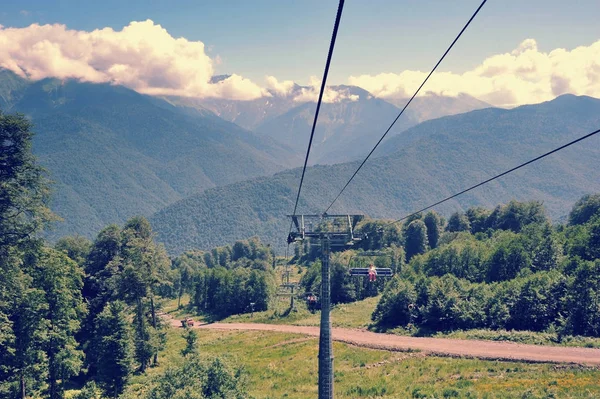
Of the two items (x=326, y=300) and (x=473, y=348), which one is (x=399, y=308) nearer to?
(x=473, y=348)

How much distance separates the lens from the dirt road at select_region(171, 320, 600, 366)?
40.0 meters

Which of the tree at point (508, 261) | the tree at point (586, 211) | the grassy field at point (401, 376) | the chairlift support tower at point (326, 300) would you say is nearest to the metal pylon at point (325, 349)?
the chairlift support tower at point (326, 300)

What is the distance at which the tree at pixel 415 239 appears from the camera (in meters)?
120

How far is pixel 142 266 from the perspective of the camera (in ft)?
172

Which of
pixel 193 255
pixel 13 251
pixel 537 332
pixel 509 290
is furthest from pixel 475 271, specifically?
pixel 193 255

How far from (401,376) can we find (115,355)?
2620cm

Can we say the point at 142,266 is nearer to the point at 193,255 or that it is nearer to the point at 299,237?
the point at 299,237

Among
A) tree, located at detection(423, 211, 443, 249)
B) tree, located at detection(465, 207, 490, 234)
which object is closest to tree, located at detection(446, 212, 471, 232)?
tree, located at detection(465, 207, 490, 234)

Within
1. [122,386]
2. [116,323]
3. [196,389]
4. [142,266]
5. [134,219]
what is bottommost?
[122,386]

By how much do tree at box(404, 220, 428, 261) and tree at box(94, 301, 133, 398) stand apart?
88.9 m

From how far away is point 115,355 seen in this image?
4231 cm

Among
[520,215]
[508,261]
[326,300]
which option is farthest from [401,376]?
[520,215]

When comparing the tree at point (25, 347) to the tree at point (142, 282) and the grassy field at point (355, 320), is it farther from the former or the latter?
the grassy field at point (355, 320)

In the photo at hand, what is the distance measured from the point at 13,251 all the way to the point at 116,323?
1208cm
